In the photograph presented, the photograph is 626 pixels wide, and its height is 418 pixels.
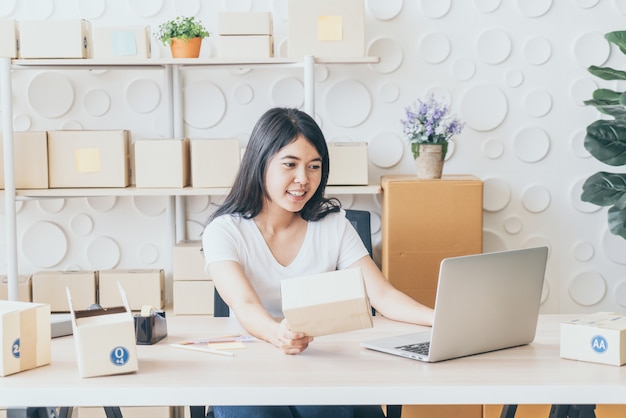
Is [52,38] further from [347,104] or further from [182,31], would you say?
[347,104]

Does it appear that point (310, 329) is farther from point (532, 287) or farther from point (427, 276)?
point (427, 276)

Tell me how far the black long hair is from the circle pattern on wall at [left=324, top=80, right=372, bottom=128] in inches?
52.4

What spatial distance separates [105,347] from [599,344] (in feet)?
3.30

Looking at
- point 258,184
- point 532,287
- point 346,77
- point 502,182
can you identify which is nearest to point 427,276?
point 502,182

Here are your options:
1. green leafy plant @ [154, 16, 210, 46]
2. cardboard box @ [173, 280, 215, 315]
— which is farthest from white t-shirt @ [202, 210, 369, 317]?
green leafy plant @ [154, 16, 210, 46]

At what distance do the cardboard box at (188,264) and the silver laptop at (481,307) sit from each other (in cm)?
161

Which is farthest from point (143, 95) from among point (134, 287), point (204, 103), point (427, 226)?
point (427, 226)

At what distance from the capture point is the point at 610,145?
10.8 ft

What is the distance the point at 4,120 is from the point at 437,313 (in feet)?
7.21

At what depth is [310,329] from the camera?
Answer: 1753 millimetres

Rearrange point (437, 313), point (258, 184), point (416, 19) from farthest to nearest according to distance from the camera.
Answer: point (416, 19) < point (258, 184) < point (437, 313)

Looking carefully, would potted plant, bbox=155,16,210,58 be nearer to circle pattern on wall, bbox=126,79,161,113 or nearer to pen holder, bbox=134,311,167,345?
circle pattern on wall, bbox=126,79,161,113

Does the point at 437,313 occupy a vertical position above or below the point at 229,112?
below

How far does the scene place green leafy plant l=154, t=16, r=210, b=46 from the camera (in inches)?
132
